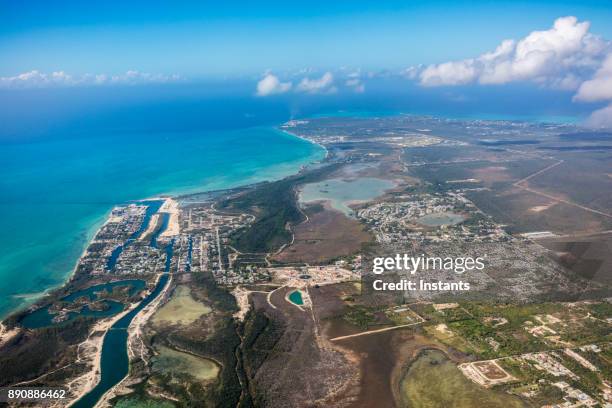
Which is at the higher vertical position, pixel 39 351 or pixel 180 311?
pixel 180 311

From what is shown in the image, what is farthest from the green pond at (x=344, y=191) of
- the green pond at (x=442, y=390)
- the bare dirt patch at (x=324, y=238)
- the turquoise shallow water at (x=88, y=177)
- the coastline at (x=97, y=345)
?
the green pond at (x=442, y=390)

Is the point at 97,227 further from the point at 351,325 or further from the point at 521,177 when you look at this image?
the point at 521,177

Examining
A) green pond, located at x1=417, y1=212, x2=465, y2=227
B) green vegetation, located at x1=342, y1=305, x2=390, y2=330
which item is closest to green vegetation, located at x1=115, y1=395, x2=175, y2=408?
green vegetation, located at x1=342, y1=305, x2=390, y2=330

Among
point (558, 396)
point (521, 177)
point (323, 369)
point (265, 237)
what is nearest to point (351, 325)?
point (323, 369)

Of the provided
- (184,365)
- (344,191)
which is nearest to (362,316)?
(184,365)

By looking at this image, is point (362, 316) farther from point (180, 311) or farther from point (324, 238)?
point (324, 238)

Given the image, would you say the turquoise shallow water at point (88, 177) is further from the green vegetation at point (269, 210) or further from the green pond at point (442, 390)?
the green pond at point (442, 390)

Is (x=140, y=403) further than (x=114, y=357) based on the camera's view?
No
